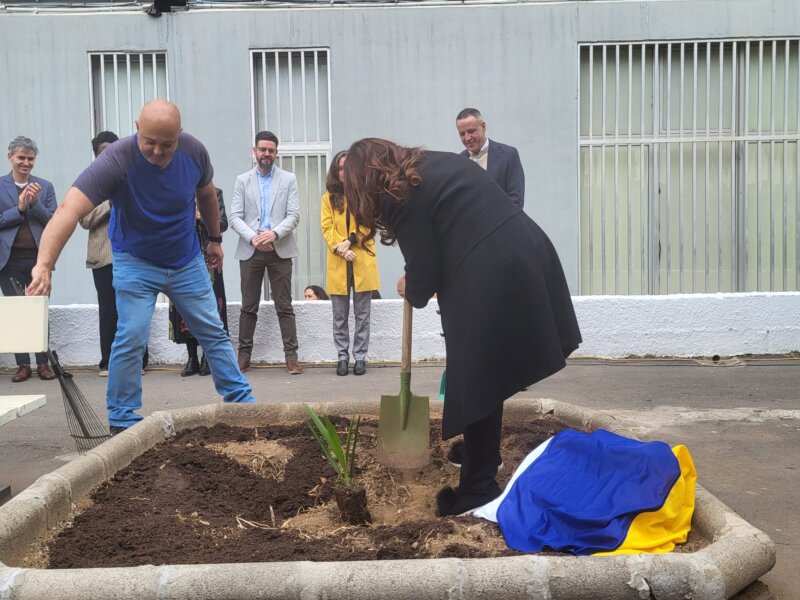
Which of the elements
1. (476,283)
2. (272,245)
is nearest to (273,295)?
(272,245)

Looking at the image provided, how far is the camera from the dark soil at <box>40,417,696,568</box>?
131 inches

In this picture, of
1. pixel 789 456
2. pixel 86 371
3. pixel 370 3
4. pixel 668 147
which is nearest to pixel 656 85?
pixel 668 147

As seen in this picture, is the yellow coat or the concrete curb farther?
the yellow coat

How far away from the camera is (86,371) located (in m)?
9.03

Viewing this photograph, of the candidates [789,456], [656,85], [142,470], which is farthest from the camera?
[656,85]

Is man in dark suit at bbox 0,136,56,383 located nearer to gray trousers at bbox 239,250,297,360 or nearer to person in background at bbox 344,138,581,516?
gray trousers at bbox 239,250,297,360

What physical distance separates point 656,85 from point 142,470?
7193 mm

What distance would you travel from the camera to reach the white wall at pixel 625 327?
29.9 ft

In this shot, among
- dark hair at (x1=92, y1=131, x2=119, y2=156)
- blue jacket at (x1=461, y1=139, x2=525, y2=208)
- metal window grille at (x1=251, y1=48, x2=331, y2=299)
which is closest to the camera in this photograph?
blue jacket at (x1=461, y1=139, x2=525, y2=208)

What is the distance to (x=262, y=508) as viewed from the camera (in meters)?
4.09

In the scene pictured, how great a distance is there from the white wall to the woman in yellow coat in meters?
0.51

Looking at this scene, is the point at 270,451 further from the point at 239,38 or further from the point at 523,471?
the point at 239,38

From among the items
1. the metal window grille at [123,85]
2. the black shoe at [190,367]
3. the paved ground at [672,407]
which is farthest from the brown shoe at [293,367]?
the metal window grille at [123,85]

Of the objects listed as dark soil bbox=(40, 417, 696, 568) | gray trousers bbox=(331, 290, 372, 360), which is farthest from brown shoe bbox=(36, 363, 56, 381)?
dark soil bbox=(40, 417, 696, 568)
